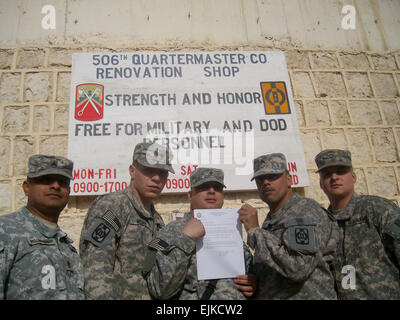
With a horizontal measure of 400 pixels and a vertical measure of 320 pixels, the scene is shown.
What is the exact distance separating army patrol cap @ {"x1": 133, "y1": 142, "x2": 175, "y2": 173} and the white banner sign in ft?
3.66

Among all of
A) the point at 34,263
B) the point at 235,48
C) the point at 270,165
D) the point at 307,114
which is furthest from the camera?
the point at 235,48

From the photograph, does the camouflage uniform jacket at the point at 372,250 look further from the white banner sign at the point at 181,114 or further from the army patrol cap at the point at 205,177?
the white banner sign at the point at 181,114

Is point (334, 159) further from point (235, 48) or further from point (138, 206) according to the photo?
point (235, 48)

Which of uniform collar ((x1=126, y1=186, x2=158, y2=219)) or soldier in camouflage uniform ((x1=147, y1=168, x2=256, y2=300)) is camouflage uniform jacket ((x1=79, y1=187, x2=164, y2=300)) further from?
soldier in camouflage uniform ((x1=147, y1=168, x2=256, y2=300))

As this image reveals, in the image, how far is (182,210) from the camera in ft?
10.8

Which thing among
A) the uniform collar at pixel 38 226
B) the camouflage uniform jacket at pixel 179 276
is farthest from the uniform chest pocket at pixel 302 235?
the uniform collar at pixel 38 226

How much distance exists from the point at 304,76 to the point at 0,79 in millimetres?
3854

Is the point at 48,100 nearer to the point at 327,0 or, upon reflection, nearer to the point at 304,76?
the point at 304,76

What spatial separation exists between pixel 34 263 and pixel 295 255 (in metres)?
1.41

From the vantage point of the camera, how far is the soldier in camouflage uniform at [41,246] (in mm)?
1478

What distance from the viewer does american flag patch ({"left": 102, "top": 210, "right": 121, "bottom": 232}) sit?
1.76m

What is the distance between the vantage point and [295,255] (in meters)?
1.67

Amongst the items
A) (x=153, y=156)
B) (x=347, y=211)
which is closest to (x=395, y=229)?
(x=347, y=211)
